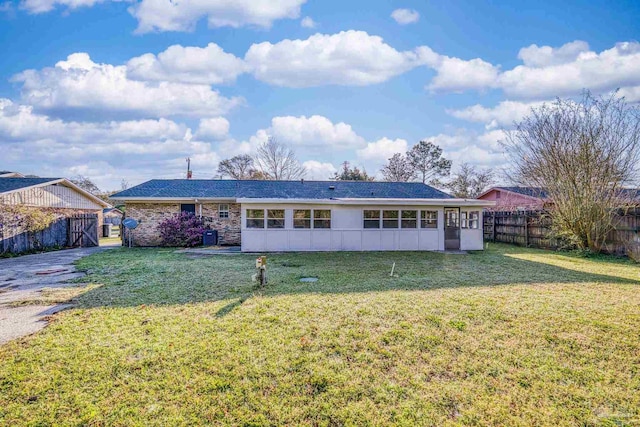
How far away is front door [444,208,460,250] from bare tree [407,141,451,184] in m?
19.6

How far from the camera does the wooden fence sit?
473 inches

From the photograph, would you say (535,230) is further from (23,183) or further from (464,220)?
(23,183)

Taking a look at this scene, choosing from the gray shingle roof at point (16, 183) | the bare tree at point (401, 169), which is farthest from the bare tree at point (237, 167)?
the gray shingle roof at point (16, 183)

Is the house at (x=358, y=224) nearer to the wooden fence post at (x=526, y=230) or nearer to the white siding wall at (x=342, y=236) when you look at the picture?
the white siding wall at (x=342, y=236)

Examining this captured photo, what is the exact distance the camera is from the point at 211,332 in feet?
14.9

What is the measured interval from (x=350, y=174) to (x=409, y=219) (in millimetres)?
19031

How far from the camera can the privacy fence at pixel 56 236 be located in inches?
512

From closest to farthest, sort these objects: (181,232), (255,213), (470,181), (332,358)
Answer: (332,358) < (255,213) < (181,232) < (470,181)

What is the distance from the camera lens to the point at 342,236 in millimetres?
13961

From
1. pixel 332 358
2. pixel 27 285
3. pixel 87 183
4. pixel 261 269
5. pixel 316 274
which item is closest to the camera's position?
pixel 332 358

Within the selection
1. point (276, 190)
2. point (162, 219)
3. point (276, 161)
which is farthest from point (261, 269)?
point (276, 161)

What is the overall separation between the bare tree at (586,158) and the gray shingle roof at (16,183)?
23.9 m

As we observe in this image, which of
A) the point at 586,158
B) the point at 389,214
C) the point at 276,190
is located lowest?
the point at 389,214

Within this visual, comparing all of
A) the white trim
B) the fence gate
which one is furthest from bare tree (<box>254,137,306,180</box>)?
the white trim
